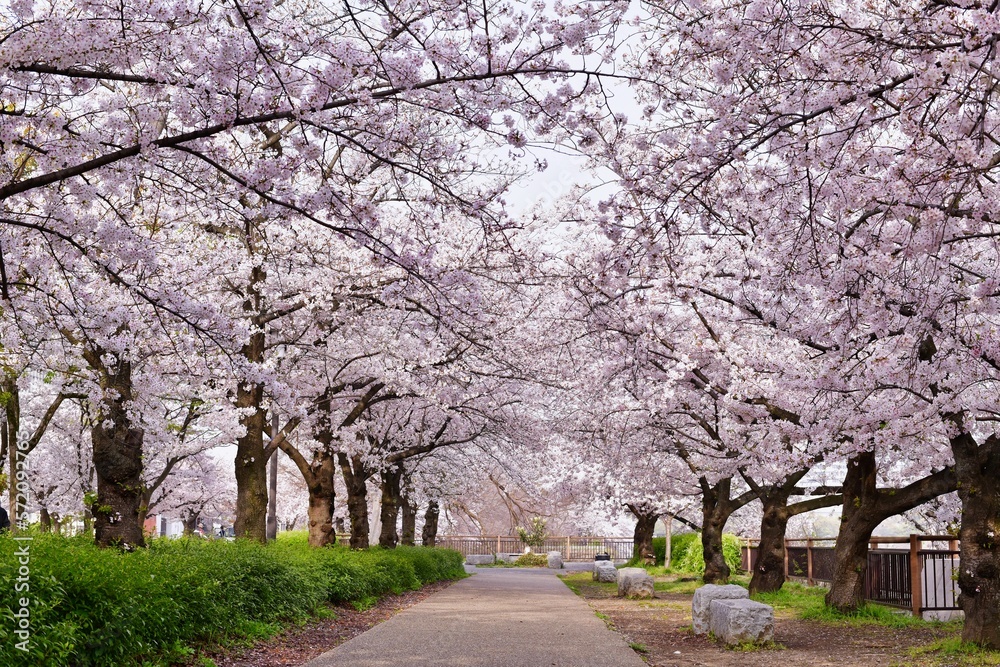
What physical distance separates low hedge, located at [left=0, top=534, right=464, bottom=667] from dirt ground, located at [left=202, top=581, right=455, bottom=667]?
0.24 metres

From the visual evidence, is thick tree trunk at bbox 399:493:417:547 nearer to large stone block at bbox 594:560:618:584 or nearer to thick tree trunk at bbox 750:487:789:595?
large stone block at bbox 594:560:618:584

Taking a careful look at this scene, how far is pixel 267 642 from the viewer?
9.55 metres

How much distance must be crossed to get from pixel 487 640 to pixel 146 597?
178 inches

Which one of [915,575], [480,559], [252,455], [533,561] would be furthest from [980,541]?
[480,559]

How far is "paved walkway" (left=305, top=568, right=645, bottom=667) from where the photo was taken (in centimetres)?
842

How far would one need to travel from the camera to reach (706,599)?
38.1ft

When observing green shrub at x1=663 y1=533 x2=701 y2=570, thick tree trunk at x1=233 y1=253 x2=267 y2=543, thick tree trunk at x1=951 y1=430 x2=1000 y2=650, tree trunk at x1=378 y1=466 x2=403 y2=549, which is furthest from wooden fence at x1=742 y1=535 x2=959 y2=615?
green shrub at x1=663 y1=533 x2=701 y2=570

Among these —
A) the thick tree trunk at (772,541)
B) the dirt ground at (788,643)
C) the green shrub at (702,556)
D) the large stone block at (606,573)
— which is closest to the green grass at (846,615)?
the dirt ground at (788,643)

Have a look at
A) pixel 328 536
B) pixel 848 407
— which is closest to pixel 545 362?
pixel 328 536

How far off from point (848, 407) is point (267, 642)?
308 inches

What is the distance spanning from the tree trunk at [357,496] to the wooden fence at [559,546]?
27.4 m

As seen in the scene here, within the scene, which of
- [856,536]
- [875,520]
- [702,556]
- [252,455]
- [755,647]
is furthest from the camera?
[702,556]

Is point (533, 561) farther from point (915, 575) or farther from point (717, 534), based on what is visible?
point (915, 575)

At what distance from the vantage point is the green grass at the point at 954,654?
8641 millimetres
